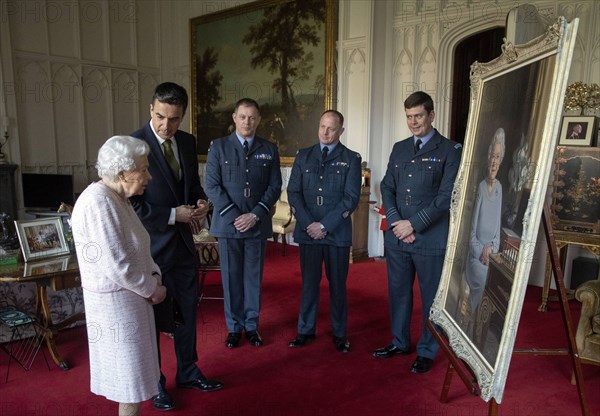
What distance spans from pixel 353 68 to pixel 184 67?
397 centimetres

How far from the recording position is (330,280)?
135 inches

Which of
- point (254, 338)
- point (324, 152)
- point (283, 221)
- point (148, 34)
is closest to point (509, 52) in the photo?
point (324, 152)

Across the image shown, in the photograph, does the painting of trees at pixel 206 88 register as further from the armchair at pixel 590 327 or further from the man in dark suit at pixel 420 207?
the armchair at pixel 590 327

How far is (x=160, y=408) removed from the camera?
8.54ft

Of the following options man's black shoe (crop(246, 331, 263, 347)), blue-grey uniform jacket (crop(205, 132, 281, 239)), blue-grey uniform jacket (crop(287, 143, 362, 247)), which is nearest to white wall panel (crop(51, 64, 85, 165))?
blue-grey uniform jacket (crop(205, 132, 281, 239))

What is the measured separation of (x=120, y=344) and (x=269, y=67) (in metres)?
6.44

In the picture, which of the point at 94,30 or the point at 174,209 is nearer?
the point at 174,209

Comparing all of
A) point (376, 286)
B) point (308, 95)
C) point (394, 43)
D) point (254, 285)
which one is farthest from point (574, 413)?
point (308, 95)

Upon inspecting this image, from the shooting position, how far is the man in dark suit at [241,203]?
3.31 metres

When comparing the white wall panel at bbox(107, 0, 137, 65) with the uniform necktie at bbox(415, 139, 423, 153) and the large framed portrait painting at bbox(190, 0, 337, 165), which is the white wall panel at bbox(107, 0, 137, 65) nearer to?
the large framed portrait painting at bbox(190, 0, 337, 165)

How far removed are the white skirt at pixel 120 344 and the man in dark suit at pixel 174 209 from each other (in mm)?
618

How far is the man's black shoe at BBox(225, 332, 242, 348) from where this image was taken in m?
3.45

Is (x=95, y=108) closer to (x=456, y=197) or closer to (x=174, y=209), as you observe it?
(x=174, y=209)

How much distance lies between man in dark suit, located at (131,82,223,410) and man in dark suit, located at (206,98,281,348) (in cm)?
58
